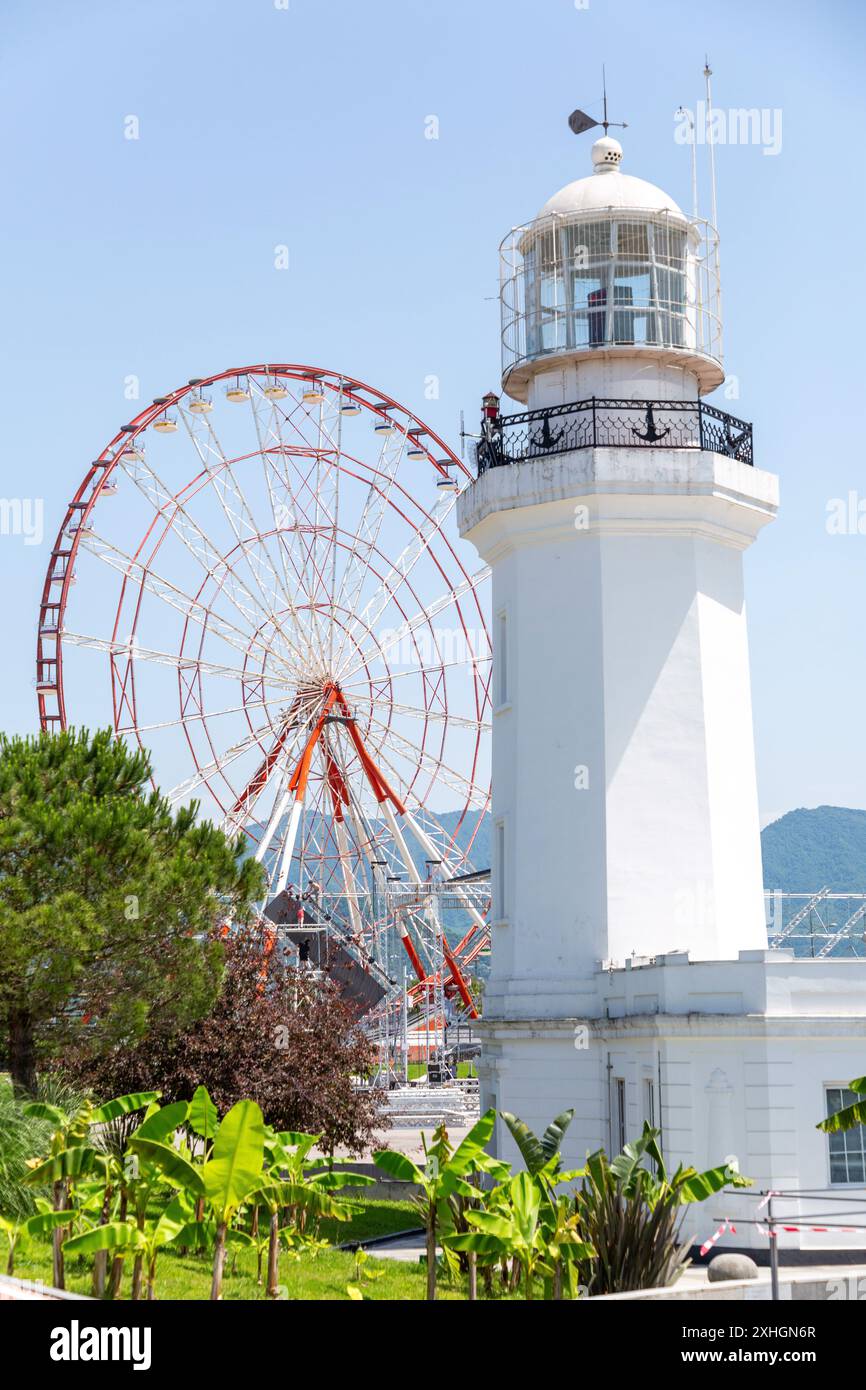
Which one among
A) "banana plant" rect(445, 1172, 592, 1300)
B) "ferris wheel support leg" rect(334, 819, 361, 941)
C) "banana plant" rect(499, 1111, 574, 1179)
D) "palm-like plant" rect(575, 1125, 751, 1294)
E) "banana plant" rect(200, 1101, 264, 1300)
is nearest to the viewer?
"banana plant" rect(200, 1101, 264, 1300)

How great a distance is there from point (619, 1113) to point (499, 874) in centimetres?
422

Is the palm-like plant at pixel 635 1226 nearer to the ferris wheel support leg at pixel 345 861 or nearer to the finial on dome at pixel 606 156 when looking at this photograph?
the finial on dome at pixel 606 156

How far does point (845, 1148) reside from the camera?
20328mm

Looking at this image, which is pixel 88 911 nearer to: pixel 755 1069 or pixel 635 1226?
pixel 755 1069

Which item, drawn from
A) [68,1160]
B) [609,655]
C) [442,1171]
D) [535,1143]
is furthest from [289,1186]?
[609,655]

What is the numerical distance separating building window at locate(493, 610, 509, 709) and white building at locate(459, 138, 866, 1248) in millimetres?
71

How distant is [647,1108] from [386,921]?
112ft

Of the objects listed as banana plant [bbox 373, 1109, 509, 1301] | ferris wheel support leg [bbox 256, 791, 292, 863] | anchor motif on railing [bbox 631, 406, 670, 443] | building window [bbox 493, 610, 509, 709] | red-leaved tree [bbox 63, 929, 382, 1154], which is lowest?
banana plant [bbox 373, 1109, 509, 1301]

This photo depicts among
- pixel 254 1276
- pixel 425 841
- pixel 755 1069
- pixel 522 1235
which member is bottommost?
pixel 254 1276

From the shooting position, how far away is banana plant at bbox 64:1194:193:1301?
1438cm

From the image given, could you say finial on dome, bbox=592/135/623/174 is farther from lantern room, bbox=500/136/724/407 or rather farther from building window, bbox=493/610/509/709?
building window, bbox=493/610/509/709

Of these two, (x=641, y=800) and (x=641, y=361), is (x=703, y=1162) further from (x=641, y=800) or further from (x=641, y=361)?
(x=641, y=361)

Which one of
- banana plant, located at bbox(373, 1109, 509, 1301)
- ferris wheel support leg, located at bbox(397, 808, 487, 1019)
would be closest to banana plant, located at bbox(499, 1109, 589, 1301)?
banana plant, located at bbox(373, 1109, 509, 1301)
